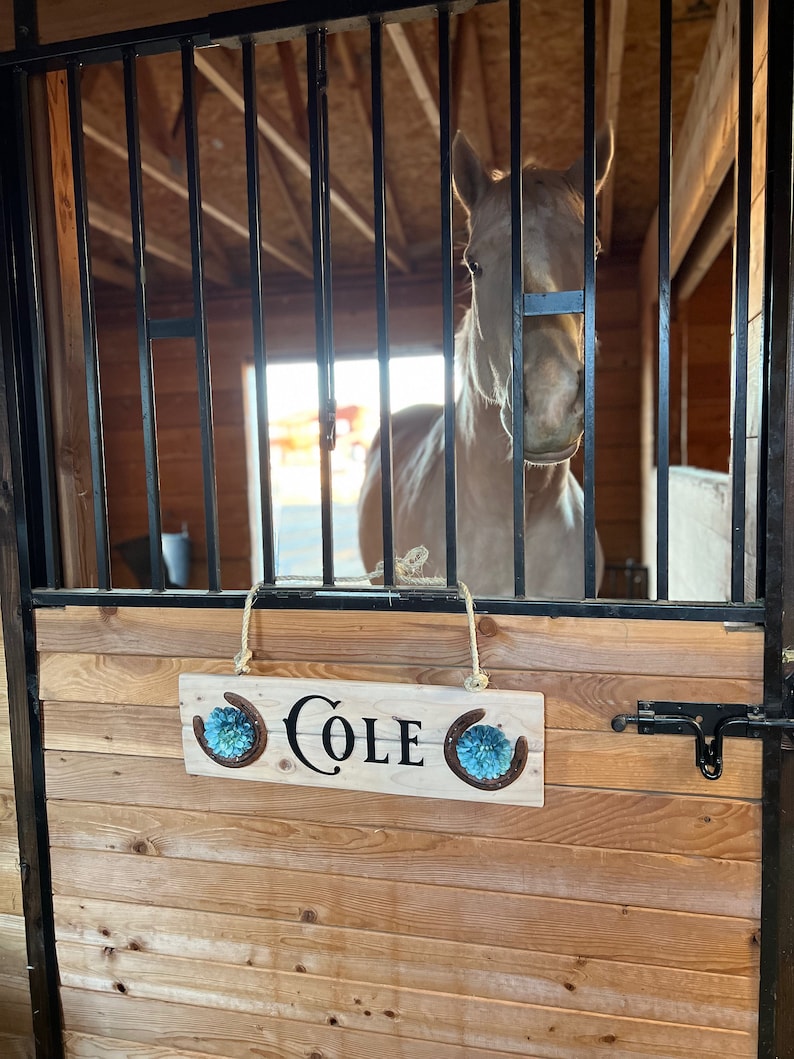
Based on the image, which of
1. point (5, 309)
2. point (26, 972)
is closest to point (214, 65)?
point (5, 309)

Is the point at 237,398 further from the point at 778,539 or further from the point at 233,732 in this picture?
the point at 778,539

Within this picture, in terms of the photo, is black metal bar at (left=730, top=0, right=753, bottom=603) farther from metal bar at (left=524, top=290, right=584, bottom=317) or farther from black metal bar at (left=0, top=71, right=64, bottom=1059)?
black metal bar at (left=0, top=71, right=64, bottom=1059)

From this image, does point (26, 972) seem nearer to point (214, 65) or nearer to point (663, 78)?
point (663, 78)

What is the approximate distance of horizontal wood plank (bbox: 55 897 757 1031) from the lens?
1.03m

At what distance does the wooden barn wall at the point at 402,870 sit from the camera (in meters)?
1.02

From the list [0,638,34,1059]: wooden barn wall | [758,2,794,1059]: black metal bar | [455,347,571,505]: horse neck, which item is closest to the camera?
[758,2,794,1059]: black metal bar

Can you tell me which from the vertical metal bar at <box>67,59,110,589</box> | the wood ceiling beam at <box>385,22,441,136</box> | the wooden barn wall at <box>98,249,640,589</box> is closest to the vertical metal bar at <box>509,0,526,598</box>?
the vertical metal bar at <box>67,59,110,589</box>

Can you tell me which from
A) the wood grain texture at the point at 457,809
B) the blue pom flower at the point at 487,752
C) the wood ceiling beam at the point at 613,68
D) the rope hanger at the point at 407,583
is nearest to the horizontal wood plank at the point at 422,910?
the wood grain texture at the point at 457,809

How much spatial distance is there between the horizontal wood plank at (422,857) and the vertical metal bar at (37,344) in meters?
0.50

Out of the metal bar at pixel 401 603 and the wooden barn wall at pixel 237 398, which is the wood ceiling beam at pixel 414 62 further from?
the metal bar at pixel 401 603

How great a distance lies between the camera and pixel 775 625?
3.13 feet

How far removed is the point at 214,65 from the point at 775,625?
2.90 m

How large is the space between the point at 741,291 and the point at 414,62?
220 centimetres

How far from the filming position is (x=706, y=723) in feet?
3.26
